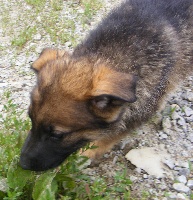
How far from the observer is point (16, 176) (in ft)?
9.25

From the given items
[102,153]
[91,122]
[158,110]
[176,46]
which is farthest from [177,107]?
[91,122]

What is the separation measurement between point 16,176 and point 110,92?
0.98 m

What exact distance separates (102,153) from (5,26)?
9.68 ft

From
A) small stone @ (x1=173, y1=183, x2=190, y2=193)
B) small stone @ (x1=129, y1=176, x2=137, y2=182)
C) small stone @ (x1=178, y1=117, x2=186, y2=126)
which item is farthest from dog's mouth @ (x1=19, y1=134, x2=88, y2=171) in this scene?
small stone @ (x1=178, y1=117, x2=186, y2=126)

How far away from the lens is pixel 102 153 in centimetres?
364

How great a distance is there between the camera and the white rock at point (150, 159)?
3445 mm

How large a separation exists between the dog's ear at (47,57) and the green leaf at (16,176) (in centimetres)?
79

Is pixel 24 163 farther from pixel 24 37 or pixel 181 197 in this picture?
pixel 24 37

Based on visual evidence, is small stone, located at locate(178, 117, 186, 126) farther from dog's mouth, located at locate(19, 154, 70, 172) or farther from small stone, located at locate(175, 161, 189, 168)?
dog's mouth, located at locate(19, 154, 70, 172)

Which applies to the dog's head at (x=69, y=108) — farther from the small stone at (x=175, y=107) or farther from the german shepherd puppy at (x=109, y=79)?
the small stone at (x=175, y=107)

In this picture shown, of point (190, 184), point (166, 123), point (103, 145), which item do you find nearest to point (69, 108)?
point (103, 145)

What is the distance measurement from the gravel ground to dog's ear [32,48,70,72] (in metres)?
1.04

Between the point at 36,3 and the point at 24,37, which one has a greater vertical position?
the point at 36,3

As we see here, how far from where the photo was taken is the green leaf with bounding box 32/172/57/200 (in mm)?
2661
